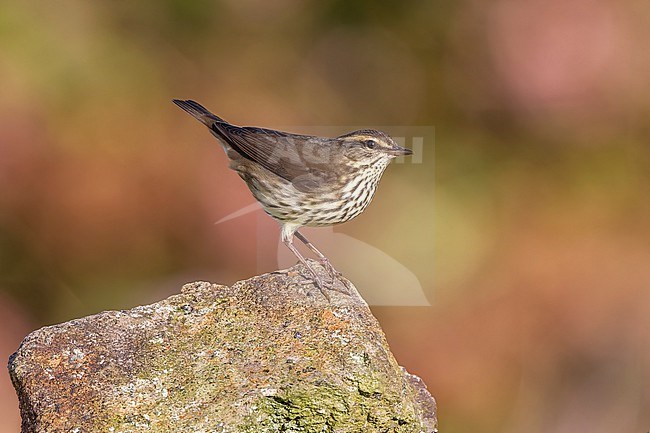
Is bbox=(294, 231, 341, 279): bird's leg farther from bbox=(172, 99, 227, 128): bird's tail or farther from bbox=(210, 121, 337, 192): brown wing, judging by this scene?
bbox=(172, 99, 227, 128): bird's tail

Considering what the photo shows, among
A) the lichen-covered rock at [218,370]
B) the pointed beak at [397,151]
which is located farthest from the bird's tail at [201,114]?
the lichen-covered rock at [218,370]

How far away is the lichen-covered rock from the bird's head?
1106mm

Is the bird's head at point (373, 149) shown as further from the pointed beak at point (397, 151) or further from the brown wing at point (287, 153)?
the brown wing at point (287, 153)

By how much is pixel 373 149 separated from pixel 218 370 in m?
1.66

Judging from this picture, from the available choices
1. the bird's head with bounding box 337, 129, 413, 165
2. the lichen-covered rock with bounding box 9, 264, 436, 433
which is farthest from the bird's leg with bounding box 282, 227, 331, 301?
the bird's head with bounding box 337, 129, 413, 165

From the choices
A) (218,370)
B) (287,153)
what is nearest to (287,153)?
(287,153)

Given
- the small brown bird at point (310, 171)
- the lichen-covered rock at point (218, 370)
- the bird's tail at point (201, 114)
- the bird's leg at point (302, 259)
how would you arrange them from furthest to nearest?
the bird's tail at point (201, 114), the small brown bird at point (310, 171), the bird's leg at point (302, 259), the lichen-covered rock at point (218, 370)

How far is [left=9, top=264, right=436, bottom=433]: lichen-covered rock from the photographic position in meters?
3.25

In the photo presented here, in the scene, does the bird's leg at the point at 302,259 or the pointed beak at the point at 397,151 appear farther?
the pointed beak at the point at 397,151

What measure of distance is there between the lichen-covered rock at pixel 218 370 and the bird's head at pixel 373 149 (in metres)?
1.11

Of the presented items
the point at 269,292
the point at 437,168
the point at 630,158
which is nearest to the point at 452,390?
the point at 437,168

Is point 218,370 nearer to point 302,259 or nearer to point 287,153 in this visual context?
point 302,259

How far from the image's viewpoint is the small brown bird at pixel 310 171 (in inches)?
185

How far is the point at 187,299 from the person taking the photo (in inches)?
148
